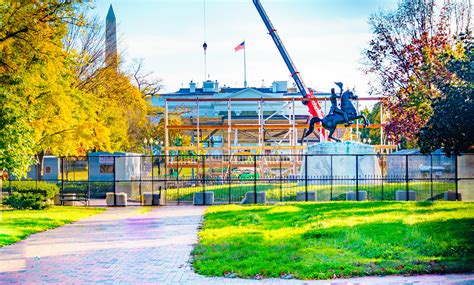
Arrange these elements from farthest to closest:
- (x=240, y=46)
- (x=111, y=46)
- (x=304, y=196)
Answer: (x=240, y=46), (x=111, y=46), (x=304, y=196)

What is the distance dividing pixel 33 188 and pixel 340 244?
71.2ft

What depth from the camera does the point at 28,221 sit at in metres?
23.2

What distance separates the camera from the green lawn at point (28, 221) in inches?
764

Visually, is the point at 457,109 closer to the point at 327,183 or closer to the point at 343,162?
the point at 343,162

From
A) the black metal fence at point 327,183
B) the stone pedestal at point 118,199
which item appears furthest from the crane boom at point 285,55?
the stone pedestal at point 118,199

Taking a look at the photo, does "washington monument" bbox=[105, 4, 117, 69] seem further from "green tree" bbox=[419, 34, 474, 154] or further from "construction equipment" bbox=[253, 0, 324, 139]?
"green tree" bbox=[419, 34, 474, 154]

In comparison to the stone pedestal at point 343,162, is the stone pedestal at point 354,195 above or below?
below

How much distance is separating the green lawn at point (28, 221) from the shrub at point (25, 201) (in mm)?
466

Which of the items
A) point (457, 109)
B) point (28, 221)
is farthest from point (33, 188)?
point (457, 109)

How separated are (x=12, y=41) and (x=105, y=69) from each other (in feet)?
63.5

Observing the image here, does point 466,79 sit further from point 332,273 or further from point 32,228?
point 32,228

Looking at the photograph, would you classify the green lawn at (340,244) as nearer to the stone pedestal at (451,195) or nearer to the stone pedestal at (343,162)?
the stone pedestal at (451,195)

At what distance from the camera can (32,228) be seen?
21281 mm

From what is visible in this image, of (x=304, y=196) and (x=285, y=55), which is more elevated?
(x=285, y=55)
